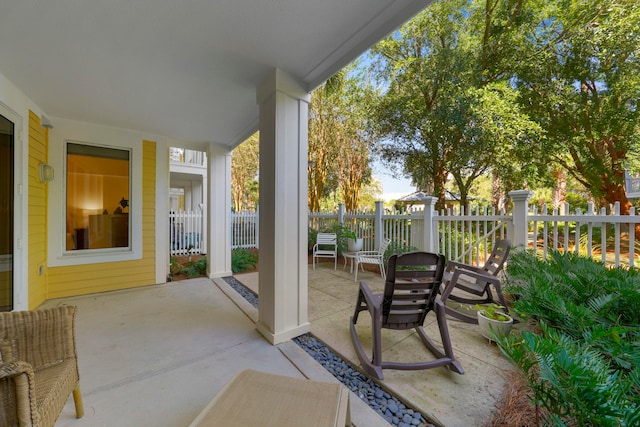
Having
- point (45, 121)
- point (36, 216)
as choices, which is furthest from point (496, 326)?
point (45, 121)

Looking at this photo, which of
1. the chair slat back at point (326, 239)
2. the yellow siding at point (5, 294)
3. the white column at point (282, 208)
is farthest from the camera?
the chair slat back at point (326, 239)

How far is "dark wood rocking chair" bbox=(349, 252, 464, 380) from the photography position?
6.10 ft

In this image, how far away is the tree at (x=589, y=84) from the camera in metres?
4.92

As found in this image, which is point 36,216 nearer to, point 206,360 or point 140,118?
point 140,118

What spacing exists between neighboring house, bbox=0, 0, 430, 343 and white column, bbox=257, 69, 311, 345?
0.04ft

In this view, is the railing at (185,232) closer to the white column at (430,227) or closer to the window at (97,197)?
the window at (97,197)

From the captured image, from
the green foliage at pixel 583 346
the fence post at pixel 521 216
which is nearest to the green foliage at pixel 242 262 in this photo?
the green foliage at pixel 583 346

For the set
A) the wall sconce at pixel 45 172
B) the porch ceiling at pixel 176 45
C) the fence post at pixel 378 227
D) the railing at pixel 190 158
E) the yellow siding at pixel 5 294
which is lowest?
the yellow siding at pixel 5 294

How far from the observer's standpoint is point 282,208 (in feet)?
7.96

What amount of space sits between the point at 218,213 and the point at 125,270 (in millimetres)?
1726

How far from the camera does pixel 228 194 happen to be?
4.82m

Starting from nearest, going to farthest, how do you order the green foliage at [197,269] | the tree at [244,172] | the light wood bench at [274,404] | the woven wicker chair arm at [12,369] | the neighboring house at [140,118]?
1. the woven wicker chair arm at [12,369]
2. the light wood bench at [274,404]
3. the neighboring house at [140,118]
4. the green foliage at [197,269]
5. the tree at [244,172]

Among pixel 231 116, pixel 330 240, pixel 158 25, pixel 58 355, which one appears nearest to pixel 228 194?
pixel 231 116

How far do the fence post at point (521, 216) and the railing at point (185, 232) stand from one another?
7.45 m
